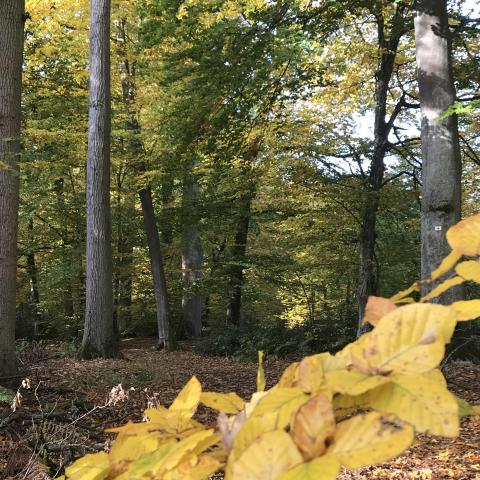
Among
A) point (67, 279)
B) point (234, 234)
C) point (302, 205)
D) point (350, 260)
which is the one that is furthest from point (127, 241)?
point (350, 260)

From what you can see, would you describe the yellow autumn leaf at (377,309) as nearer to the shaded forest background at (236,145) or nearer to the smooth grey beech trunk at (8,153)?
the smooth grey beech trunk at (8,153)

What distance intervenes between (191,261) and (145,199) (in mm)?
4261

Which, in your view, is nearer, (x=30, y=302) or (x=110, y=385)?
(x=110, y=385)

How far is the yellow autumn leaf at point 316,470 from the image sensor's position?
38 cm

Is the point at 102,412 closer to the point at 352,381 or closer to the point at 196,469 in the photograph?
the point at 196,469

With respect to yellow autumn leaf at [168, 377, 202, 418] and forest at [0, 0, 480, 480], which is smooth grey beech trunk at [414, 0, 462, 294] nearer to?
forest at [0, 0, 480, 480]

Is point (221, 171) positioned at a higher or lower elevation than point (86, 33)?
lower

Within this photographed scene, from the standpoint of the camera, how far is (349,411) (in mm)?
512

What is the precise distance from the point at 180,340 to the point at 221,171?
267 inches

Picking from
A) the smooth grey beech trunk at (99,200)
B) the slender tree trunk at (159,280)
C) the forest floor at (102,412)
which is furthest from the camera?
the slender tree trunk at (159,280)

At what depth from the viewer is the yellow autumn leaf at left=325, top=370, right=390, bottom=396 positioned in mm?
423

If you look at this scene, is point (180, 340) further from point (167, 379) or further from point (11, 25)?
point (11, 25)

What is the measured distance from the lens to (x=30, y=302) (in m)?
18.5

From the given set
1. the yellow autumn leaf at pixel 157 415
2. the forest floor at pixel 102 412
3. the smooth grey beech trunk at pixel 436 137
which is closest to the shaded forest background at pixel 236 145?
the smooth grey beech trunk at pixel 436 137
